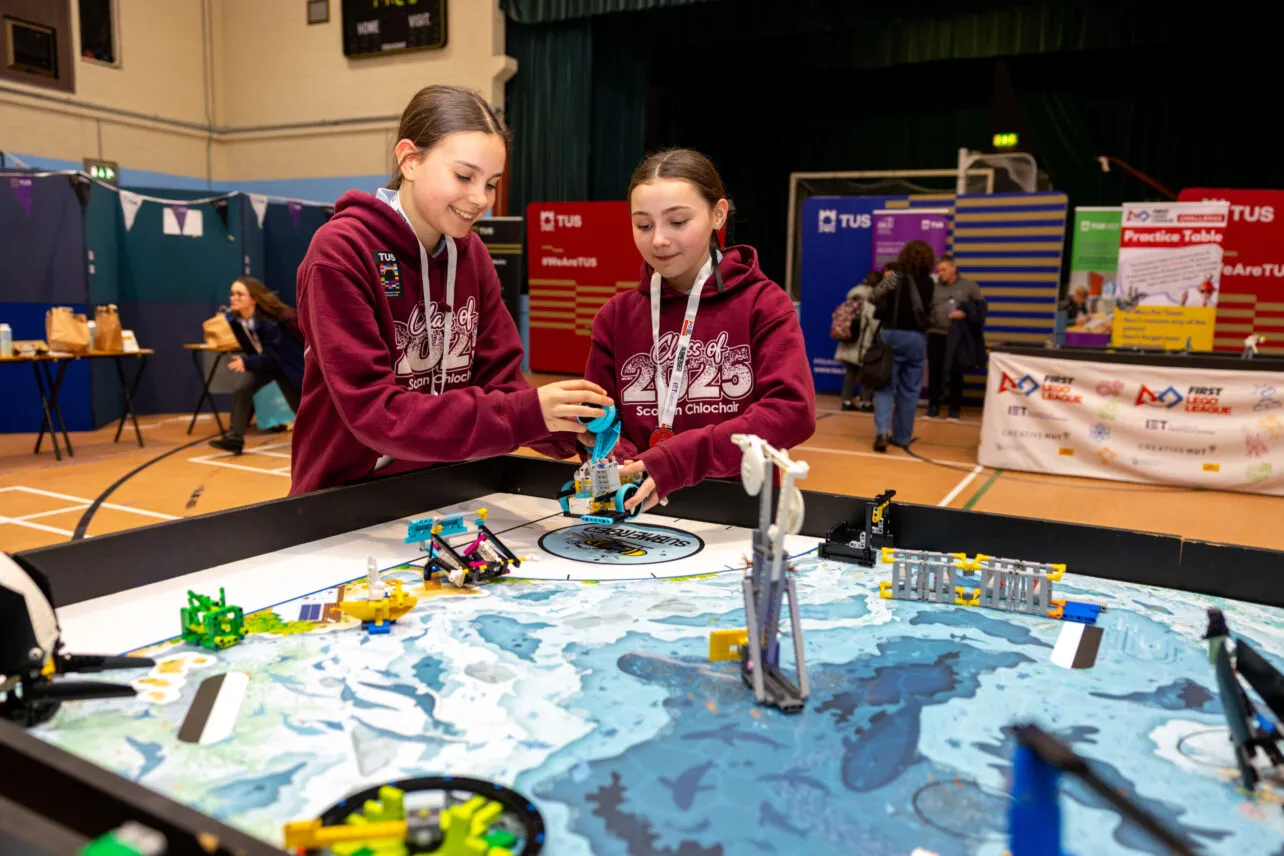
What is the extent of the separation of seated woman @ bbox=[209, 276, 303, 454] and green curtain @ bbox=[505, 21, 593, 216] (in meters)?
4.82

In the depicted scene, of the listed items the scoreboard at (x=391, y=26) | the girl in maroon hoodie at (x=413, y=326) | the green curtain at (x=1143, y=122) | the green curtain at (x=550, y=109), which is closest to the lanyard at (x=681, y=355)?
the girl in maroon hoodie at (x=413, y=326)

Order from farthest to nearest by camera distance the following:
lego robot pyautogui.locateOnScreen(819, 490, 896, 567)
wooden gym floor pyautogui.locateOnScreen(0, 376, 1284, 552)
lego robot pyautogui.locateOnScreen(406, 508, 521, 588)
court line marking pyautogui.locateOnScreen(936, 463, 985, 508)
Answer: court line marking pyautogui.locateOnScreen(936, 463, 985, 508) < wooden gym floor pyautogui.locateOnScreen(0, 376, 1284, 552) < lego robot pyautogui.locateOnScreen(819, 490, 896, 567) < lego robot pyautogui.locateOnScreen(406, 508, 521, 588)

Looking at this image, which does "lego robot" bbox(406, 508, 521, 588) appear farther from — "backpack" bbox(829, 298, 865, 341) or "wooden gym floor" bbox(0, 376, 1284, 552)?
"backpack" bbox(829, 298, 865, 341)

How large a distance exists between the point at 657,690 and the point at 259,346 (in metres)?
6.09

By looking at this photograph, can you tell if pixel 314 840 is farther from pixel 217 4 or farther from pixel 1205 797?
pixel 217 4

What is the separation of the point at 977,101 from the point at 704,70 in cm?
368

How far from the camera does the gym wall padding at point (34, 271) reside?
667 cm

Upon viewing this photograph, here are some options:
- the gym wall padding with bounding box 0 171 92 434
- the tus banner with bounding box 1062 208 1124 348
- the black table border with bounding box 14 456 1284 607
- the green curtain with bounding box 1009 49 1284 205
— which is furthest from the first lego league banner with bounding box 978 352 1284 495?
the green curtain with bounding box 1009 49 1284 205

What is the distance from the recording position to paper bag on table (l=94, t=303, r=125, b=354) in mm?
6145

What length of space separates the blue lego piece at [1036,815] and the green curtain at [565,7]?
935cm

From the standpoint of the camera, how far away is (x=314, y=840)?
2.41 ft

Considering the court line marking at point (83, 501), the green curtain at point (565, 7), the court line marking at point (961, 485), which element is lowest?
the court line marking at point (83, 501)

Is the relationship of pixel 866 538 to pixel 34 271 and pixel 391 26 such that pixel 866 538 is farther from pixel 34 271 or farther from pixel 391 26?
pixel 391 26

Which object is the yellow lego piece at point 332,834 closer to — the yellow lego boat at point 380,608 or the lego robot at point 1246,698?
the yellow lego boat at point 380,608
